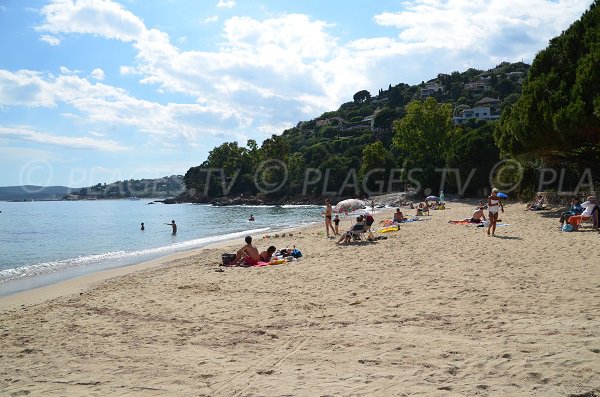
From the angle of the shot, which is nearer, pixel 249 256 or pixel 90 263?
pixel 249 256

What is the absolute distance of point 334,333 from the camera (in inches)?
224

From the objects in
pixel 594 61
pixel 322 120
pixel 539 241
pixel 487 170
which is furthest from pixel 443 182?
pixel 322 120

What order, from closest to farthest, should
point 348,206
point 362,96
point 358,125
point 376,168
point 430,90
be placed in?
point 348,206, point 376,168, point 358,125, point 430,90, point 362,96

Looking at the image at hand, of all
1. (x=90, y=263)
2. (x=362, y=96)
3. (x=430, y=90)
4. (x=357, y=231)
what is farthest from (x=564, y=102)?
(x=362, y=96)

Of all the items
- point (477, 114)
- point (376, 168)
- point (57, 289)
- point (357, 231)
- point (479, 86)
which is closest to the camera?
point (57, 289)

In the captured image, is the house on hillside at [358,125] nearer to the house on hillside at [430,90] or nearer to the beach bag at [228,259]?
the house on hillside at [430,90]

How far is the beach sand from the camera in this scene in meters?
4.15

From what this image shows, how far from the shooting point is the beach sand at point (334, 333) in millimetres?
4148

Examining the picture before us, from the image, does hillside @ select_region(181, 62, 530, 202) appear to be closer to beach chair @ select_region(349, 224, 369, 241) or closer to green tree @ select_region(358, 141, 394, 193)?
green tree @ select_region(358, 141, 394, 193)

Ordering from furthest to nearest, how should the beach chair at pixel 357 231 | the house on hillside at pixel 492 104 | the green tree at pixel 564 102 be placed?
the house on hillside at pixel 492 104
the green tree at pixel 564 102
the beach chair at pixel 357 231

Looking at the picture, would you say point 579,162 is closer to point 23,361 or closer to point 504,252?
point 504,252

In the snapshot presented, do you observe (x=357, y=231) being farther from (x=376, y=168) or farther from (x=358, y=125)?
(x=358, y=125)

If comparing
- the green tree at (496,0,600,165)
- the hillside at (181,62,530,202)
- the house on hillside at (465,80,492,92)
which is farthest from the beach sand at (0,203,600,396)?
the house on hillside at (465,80,492,92)

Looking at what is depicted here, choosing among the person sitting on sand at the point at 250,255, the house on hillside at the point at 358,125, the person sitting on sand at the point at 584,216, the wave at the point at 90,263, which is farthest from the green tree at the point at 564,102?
the house on hillside at the point at 358,125
